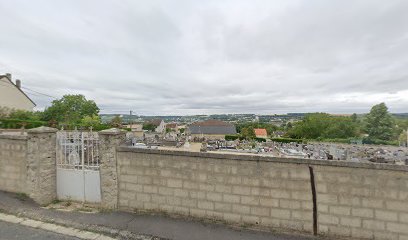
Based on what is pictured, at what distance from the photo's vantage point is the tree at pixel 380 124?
58656 mm

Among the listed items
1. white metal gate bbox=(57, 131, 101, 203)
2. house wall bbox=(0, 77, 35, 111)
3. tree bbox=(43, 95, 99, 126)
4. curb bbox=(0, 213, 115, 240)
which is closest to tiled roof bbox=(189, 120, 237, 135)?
tree bbox=(43, 95, 99, 126)

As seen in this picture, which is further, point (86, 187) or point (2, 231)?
point (86, 187)

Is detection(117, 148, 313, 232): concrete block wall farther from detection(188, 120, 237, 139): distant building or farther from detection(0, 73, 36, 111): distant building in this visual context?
detection(188, 120, 237, 139): distant building

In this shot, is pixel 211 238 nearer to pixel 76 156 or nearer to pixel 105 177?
pixel 105 177

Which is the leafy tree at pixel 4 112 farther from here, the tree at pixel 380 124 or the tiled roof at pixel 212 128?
the tree at pixel 380 124

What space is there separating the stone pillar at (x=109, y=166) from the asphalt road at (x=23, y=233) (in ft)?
4.32

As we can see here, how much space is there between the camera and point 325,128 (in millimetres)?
73875

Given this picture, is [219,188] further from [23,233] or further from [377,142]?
[377,142]

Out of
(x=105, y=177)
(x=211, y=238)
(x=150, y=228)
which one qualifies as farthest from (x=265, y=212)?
(x=105, y=177)

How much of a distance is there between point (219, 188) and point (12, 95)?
43.1 m

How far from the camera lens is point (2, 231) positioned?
450 centimetres

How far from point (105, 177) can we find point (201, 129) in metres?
76.8

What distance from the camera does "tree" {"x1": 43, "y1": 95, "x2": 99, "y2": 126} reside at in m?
47.0

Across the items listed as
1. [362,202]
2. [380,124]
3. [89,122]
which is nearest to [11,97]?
[89,122]
